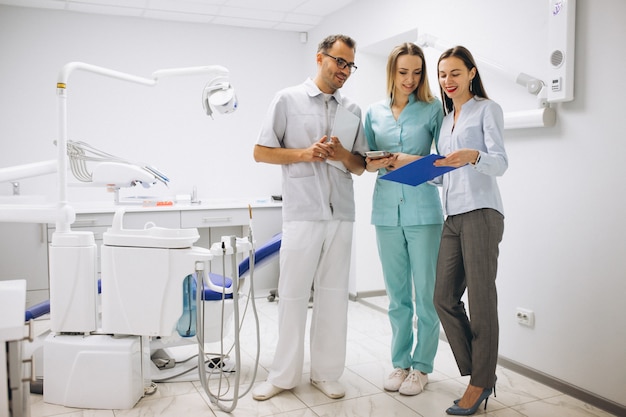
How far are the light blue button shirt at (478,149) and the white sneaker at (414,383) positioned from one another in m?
0.84

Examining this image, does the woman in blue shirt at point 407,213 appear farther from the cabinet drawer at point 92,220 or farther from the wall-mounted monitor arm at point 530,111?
the cabinet drawer at point 92,220

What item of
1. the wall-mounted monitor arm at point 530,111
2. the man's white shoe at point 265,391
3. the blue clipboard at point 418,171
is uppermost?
the wall-mounted monitor arm at point 530,111

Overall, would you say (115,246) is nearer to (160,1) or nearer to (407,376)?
(407,376)

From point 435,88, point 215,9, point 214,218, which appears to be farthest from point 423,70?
point 215,9

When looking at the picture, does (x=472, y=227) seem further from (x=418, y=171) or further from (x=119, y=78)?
(x=119, y=78)

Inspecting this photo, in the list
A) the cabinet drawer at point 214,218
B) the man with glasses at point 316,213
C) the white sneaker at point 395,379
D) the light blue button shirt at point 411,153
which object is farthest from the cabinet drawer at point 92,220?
the white sneaker at point 395,379

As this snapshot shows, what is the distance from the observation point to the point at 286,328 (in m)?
2.61

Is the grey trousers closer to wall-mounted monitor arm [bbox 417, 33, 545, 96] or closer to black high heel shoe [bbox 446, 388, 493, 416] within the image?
black high heel shoe [bbox 446, 388, 493, 416]

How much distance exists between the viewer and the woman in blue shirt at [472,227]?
2320mm

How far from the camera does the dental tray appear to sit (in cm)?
245

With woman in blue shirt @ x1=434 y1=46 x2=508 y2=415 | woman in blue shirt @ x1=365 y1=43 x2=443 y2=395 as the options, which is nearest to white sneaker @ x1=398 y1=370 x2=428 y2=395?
woman in blue shirt @ x1=365 y1=43 x2=443 y2=395

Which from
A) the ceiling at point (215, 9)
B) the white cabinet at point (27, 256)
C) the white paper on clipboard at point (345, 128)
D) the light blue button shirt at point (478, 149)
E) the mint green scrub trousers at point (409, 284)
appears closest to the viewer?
the light blue button shirt at point (478, 149)

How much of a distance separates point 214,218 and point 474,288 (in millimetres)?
2697

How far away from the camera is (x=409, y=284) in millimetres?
2781
